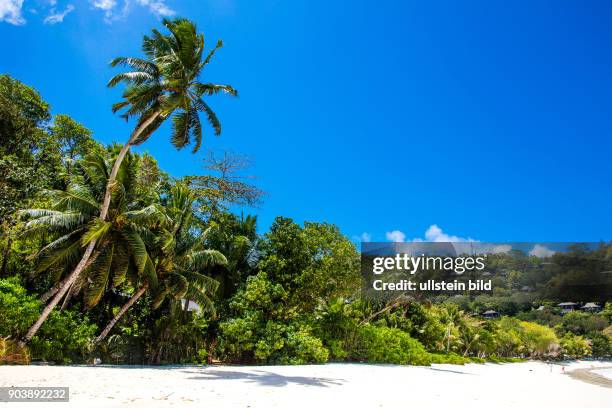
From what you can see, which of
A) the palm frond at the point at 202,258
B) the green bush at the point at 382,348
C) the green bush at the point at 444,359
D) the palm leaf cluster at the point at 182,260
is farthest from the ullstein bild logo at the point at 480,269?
the palm leaf cluster at the point at 182,260

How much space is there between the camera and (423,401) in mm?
10438

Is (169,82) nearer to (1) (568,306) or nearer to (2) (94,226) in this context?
(2) (94,226)

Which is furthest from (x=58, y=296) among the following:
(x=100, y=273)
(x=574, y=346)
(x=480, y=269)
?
(x=574, y=346)

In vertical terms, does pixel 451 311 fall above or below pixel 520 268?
below

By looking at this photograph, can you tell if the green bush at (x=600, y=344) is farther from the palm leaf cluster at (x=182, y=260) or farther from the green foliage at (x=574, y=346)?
the palm leaf cluster at (x=182, y=260)

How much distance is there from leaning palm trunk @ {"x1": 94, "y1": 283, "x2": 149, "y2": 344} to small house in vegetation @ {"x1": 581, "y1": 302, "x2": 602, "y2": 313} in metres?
81.1

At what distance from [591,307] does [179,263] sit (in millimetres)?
82250

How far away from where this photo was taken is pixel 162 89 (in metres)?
14.8

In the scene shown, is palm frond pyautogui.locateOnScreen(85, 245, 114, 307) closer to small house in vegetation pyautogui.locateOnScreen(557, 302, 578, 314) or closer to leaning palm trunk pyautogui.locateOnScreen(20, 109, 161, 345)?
leaning palm trunk pyautogui.locateOnScreen(20, 109, 161, 345)

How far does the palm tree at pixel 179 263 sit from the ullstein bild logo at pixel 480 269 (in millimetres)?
10782

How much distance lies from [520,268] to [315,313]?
144ft

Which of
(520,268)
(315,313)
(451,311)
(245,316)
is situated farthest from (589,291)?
(245,316)

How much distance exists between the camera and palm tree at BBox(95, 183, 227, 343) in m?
16.6

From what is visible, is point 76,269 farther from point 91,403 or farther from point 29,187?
point 91,403
